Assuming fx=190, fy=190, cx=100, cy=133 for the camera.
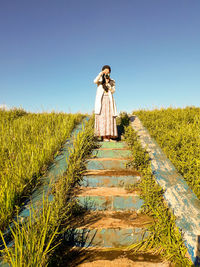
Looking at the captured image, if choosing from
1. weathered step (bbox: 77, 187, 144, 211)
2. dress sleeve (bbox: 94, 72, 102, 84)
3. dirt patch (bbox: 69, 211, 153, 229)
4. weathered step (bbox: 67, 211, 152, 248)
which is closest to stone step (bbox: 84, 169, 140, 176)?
weathered step (bbox: 77, 187, 144, 211)

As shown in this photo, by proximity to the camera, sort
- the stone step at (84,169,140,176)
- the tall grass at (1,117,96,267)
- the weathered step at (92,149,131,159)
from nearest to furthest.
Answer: the tall grass at (1,117,96,267)
the stone step at (84,169,140,176)
the weathered step at (92,149,131,159)

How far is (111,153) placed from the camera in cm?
453

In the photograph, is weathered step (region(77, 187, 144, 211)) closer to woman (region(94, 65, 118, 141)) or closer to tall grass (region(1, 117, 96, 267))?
tall grass (region(1, 117, 96, 267))

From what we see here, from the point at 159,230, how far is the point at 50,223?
1.40 meters

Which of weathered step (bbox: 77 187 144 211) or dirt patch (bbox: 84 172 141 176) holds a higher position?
dirt patch (bbox: 84 172 141 176)

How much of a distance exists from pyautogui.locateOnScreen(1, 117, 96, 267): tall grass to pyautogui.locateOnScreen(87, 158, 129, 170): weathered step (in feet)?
0.56

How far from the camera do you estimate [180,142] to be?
14.2 ft

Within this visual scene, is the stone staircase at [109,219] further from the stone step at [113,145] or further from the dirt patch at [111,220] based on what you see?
the stone step at [113,145]

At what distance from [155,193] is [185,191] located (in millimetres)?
534

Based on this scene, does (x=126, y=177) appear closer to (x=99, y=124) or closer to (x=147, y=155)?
(x=147, y=155)

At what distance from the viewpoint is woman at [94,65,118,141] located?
5.19m

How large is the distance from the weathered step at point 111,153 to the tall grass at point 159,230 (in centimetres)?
94

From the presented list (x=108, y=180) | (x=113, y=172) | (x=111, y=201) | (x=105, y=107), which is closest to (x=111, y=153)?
(x=113, y=172)

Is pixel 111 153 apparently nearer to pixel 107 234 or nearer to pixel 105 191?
pixel 105 191
